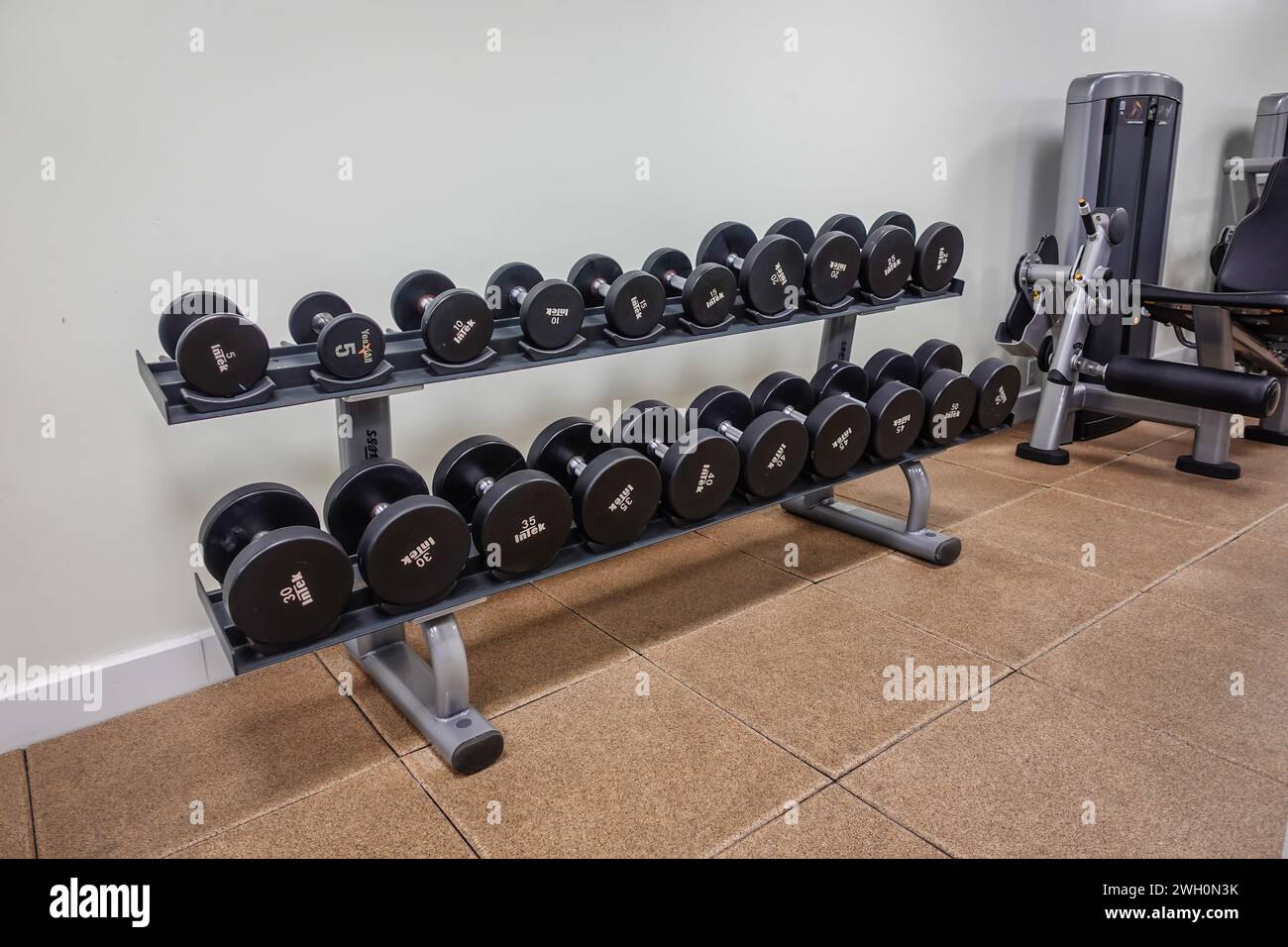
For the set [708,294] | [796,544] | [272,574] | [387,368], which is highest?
[708,294]

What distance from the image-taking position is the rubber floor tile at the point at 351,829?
1347 millimetres

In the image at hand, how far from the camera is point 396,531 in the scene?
1.42 m

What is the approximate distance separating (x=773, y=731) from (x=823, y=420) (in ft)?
2.37

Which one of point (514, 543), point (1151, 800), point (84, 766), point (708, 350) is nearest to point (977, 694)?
point (1151, 800)

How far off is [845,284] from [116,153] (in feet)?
4.92

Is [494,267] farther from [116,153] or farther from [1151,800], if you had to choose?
[1151,800]

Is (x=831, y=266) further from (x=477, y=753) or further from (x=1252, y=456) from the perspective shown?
(x=1252, y=456)

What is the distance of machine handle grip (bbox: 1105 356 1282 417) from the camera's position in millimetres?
2586

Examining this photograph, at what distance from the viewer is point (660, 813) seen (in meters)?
1.41

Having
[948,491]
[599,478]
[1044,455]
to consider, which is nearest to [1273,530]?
[1044,455]

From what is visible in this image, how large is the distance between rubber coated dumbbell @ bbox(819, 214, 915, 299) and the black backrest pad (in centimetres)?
175

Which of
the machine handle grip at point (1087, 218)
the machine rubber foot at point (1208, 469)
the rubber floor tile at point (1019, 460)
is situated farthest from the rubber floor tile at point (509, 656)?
the machine rubber foot at point (1208, 469)

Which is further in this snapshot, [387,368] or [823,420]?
[823,420]

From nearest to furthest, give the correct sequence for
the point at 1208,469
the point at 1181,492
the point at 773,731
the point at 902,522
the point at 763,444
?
the point at 773,731, the point at 763,444, the point at 902,522, the point at 1181,492, the point at 1208,469
